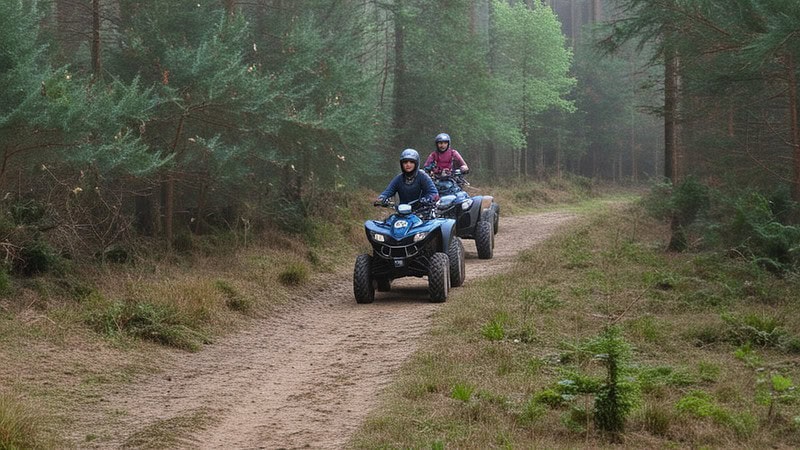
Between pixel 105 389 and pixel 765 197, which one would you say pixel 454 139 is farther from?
pixel 105 389

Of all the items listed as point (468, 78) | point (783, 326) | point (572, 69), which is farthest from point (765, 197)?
point (572, 69)

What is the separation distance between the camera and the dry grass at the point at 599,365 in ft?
19.9

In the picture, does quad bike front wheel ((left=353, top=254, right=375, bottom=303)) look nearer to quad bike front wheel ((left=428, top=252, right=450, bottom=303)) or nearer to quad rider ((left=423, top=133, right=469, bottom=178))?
quad bike front wheel ((left=428, top=252, right=450, bottom=303))

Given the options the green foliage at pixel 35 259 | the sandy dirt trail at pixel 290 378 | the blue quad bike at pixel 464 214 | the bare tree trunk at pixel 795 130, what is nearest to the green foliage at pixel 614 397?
the sandy dirt trail at pixel 290 378

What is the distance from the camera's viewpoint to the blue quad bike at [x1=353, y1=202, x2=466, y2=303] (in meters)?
11.8

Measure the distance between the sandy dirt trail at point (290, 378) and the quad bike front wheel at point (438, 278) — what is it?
0.61 ft

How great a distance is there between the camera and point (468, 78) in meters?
26.3

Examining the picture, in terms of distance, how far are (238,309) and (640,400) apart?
653 cm

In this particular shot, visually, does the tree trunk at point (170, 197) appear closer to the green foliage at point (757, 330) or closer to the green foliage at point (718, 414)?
the green foliage at point (757, 330)

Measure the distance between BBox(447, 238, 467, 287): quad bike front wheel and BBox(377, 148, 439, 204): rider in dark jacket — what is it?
0.77 meters

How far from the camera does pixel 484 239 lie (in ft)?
53.3

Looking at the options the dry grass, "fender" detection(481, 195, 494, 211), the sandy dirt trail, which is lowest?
the sandy dirt trail

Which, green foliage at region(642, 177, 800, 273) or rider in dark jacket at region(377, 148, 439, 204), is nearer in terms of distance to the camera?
green foliage at region(642, 177, 800, 273)

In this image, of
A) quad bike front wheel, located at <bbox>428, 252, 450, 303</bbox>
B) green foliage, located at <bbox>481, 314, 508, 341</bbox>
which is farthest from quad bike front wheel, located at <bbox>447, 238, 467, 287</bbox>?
green foliage, located at <bbox>481, 314, 508, 341</bbox>
